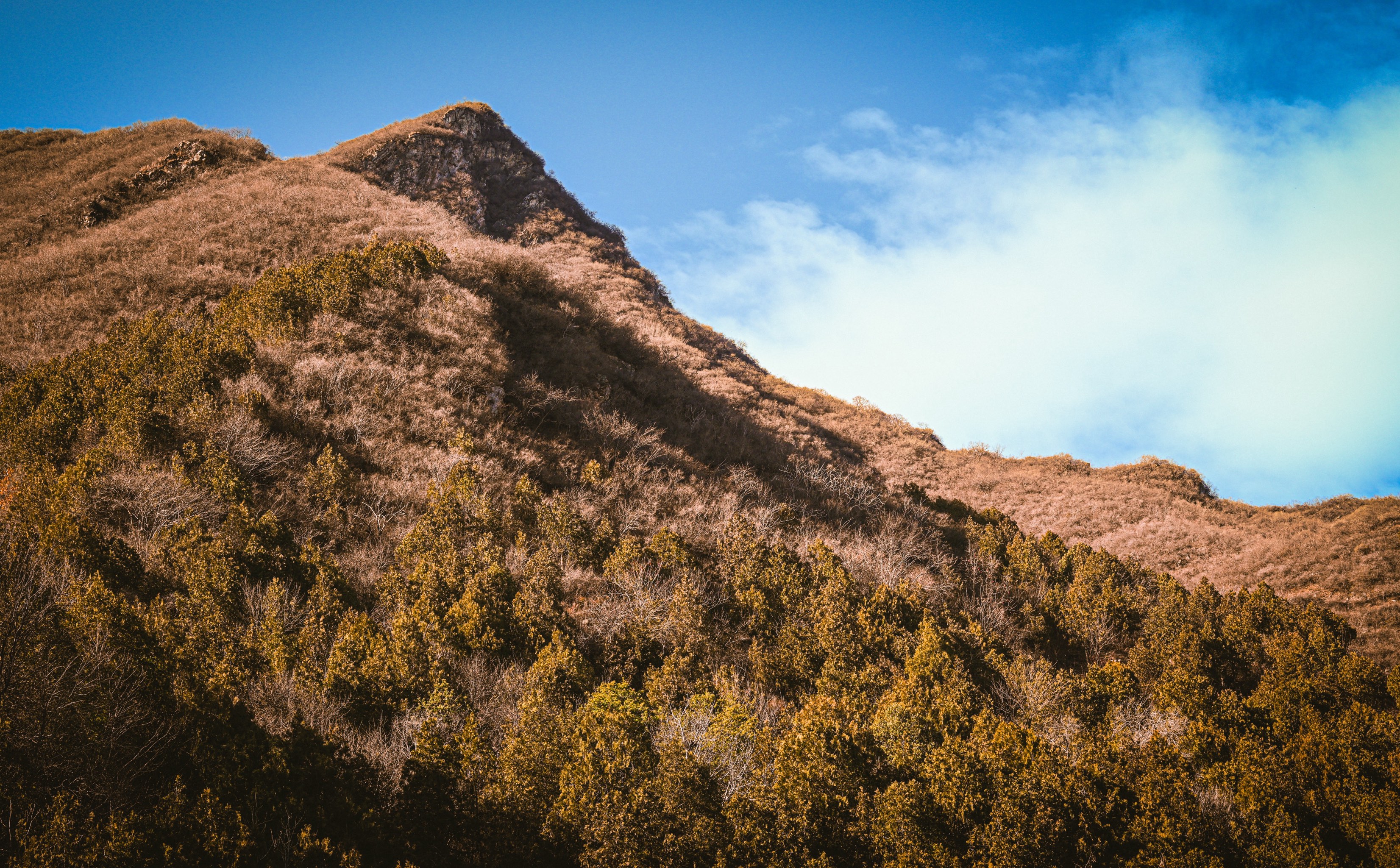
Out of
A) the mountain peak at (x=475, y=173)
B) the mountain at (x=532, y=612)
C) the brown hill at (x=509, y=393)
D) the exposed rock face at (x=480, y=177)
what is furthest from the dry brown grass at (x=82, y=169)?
the exposed rock face at (x=480, y=177)

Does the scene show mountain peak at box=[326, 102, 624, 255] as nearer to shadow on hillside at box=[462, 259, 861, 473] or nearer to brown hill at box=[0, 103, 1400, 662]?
brown hill at box=[0, 103, 1400, 662]

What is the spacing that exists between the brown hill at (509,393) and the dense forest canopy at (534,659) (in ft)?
0.82

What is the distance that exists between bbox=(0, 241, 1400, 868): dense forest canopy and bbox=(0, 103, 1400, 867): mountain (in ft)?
0.23

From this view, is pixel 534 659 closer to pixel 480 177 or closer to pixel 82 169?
pixel 82 169

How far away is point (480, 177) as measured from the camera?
42156mm

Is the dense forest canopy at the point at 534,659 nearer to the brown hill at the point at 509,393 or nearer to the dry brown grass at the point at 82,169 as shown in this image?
the brown hill at the point at 509,393

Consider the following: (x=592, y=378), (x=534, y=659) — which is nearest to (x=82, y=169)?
(x=592, y=378)

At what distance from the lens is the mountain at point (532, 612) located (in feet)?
21.7

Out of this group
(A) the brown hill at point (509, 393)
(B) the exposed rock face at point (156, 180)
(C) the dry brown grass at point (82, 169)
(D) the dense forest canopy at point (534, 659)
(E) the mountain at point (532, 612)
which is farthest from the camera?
(B) the exposed rock face at point (156, 180)

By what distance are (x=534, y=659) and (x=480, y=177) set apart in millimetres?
41647

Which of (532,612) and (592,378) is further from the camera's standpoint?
(592,378)

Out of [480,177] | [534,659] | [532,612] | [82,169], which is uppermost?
[480,177]

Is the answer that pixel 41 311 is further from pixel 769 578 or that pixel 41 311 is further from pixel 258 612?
pixel 769 578

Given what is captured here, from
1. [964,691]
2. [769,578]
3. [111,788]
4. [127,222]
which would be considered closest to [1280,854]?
[964,691]
